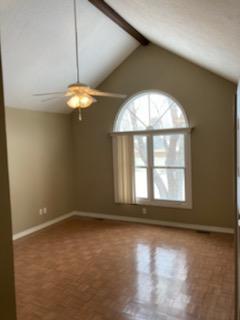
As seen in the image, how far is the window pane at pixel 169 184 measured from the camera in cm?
520

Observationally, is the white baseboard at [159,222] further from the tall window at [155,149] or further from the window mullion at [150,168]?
the window mullion at [150,168]

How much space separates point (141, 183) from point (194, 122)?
1715 mm

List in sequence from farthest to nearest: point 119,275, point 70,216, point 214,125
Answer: point 70,216 → point 214,125 → point 119,275

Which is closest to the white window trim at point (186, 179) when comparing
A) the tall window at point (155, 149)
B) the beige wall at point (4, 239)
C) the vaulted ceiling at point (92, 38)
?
the tall window at point (155, 149)

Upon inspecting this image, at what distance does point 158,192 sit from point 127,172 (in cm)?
80

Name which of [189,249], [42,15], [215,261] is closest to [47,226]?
[189,249]

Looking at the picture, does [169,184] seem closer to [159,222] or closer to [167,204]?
[167,204]

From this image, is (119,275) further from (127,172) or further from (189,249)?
(127,172)

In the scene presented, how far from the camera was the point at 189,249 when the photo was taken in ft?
13.6

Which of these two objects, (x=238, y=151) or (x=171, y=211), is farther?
(x=171, y=211)

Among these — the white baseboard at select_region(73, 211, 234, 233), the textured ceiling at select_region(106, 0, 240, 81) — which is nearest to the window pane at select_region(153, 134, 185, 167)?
the white baseboard at select_region(73, 211, 234, 233)

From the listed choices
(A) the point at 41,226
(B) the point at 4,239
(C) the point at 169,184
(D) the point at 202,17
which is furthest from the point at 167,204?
(B) the point at 4,239

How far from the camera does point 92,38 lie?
442cm

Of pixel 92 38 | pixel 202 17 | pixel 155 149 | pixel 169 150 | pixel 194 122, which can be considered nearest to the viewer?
pixel 202 17
